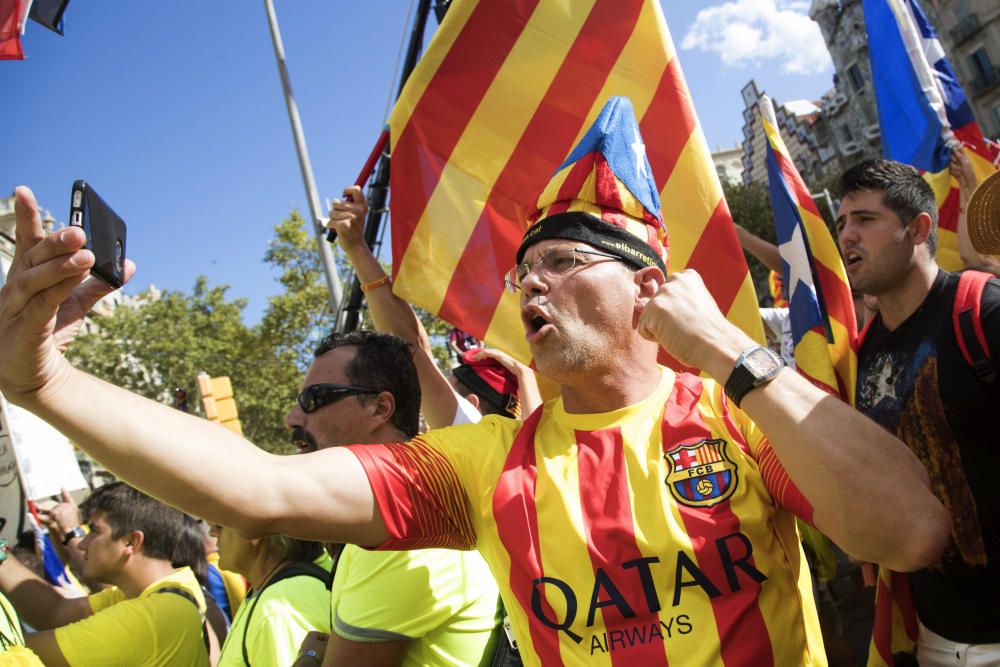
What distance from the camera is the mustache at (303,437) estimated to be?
9.20 feet

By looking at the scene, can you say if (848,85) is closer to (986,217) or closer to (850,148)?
(850,148)

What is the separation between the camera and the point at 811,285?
3160mm

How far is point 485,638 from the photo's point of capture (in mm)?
2355

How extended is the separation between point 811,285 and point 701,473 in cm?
176

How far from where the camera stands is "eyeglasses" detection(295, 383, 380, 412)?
279 centimetres

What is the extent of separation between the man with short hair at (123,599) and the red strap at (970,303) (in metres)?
3.27

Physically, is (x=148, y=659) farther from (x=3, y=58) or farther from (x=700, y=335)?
(x=3, y=58)

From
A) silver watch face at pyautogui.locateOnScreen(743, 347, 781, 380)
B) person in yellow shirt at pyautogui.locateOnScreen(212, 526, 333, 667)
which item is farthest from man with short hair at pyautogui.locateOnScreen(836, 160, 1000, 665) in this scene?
person in yellow shirt at pyautogui.locateOnScreen(212, 526, 333, 667)

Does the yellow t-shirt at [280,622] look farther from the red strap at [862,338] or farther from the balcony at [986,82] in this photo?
the balcony at [986,82]

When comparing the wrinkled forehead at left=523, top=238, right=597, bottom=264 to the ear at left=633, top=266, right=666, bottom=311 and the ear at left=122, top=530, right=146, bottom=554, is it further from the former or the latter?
the ear at left=122, top=530, right=146, bottom=554

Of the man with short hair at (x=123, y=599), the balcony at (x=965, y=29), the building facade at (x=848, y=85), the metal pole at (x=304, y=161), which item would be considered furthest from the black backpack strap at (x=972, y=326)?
the building facade at (x=848, y=85)

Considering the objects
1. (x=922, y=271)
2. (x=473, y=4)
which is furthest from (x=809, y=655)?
(x=473, y=4)

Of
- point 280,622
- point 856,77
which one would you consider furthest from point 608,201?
point 856,77

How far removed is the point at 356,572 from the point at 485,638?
49 cm
